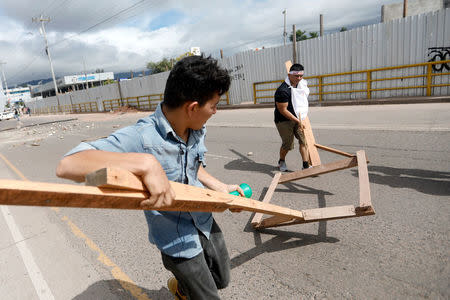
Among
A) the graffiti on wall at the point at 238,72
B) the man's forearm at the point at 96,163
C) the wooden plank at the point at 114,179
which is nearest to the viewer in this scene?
the wooden plank at the point at 114,179

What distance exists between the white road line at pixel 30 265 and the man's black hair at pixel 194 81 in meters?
2.45

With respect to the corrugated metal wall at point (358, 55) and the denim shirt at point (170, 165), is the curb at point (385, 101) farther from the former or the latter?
the denim shirt at point (170, 165)

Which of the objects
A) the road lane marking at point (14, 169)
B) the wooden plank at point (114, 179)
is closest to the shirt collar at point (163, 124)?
the wooden plank at point (114, 179)

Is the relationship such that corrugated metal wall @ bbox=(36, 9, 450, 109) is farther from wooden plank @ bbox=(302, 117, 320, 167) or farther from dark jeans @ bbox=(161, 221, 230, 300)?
dark jeans @ bbox=(161, 221, 230, 300)

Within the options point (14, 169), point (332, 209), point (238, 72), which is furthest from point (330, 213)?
point (238, 72)

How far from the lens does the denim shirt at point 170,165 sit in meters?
1.59

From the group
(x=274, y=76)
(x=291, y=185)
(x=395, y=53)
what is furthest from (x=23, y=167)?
(x=395, y=53)

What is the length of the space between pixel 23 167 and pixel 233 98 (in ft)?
44.3

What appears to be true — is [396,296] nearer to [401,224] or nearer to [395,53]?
[401,224]

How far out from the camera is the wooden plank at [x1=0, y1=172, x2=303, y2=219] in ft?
2.59

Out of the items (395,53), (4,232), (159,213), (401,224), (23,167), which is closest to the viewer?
(159,213)

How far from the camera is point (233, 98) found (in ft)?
65.2

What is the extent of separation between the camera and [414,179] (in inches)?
185

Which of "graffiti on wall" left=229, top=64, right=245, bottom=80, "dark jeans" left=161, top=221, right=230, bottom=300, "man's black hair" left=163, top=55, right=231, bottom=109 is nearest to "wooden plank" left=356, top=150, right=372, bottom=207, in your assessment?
"dark jeans" left=161, top=221, right=230, bottom=300
